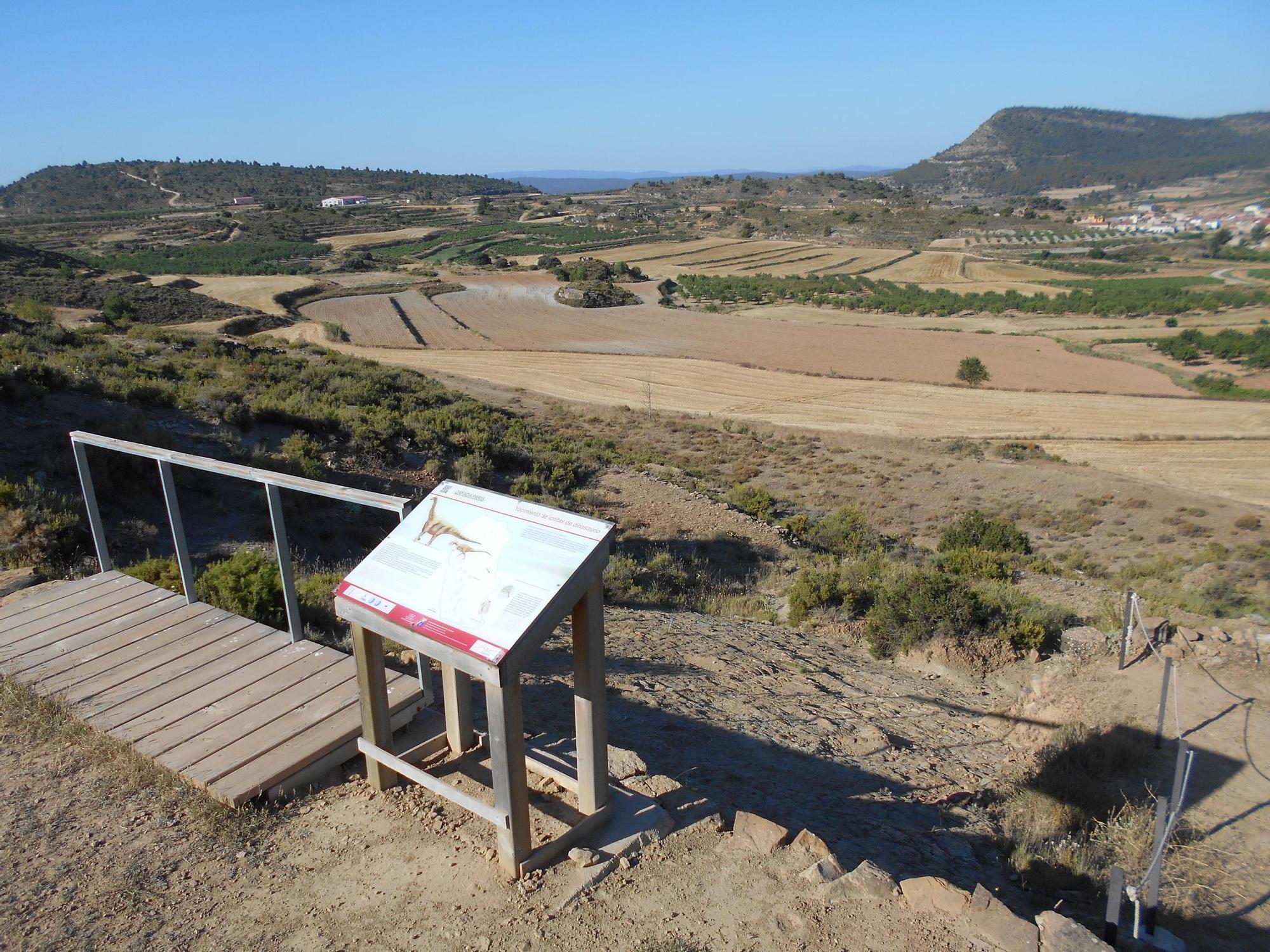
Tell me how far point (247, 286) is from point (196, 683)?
2676 inches

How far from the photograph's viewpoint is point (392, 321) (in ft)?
185

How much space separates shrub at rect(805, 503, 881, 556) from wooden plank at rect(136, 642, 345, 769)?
1269 cm

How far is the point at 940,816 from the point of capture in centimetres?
549

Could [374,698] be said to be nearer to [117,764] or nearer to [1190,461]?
[117,764]

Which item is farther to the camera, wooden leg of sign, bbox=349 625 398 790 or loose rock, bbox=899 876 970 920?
wooden leg of sign, bbox=349 625 398 790

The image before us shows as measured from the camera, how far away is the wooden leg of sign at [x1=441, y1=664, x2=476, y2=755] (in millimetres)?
4297

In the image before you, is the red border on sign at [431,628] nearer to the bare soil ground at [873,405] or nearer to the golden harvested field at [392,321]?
the bare soil ground at [873,405]

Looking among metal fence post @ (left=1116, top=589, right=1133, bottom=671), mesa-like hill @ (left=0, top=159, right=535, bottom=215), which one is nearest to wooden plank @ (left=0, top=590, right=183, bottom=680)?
metal fence post @ (left=1116, top=589, right=1133, bottom=671)

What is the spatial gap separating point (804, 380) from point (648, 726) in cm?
3974

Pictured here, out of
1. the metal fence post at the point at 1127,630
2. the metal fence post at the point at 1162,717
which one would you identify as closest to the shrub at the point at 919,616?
the metal fence post at the point at 1127,630

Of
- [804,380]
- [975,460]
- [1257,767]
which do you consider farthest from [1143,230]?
[1257,767]

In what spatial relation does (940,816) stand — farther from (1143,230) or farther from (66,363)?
(1143,230)

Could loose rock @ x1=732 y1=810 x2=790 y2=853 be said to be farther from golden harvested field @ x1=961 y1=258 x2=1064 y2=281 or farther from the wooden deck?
golden harvested field @ x1=961 y1=258 x2=1064 y2=281

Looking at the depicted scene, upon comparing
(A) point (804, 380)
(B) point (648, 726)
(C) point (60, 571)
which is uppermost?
(C) point (60, 571)
